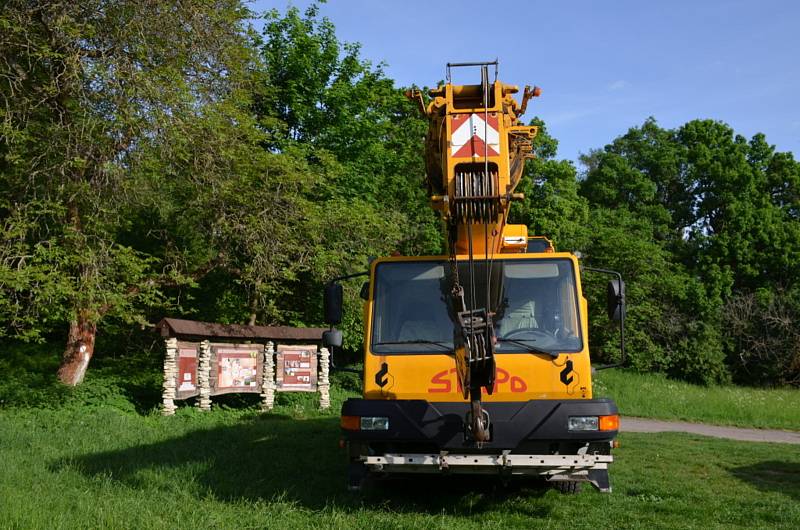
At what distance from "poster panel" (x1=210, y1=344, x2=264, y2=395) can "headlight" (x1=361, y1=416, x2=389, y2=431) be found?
976 cm

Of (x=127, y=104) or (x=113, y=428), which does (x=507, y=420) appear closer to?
(x=113, y=428)

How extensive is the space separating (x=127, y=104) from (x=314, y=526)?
10.3 m

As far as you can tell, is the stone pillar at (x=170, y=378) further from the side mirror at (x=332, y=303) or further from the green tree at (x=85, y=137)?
the side mirror at (x=332, y=303)

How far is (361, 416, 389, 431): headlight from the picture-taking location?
20.9 ft

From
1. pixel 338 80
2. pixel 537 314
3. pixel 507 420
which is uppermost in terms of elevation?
pixel 338 80

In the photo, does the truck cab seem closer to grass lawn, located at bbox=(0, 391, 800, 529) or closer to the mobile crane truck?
the mobile crane truck

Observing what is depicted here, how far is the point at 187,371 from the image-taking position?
14875 mm

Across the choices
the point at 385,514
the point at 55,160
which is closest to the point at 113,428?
the point at 55,160

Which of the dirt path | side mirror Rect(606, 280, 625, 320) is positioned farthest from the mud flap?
the dirt path

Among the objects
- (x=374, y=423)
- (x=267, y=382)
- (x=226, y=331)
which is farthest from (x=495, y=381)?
(x=267, y=382)

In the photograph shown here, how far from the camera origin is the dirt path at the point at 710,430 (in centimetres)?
1680

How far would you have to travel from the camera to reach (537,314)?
6977mm

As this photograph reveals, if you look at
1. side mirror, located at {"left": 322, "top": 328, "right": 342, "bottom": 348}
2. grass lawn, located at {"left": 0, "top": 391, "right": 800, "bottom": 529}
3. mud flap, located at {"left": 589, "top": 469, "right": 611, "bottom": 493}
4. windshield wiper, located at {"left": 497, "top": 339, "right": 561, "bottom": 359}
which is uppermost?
side mirror, located at {"left": 322, "top": 328, "right": 342, "bottom": 348}

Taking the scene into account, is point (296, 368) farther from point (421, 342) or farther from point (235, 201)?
point (421, 342)
